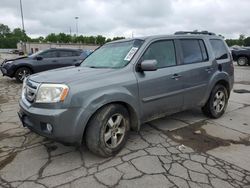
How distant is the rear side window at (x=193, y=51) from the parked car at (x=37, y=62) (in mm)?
6960

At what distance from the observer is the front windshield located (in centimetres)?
437

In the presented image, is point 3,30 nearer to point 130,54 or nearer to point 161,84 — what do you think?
point 130,54

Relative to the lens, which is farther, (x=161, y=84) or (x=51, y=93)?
(x=161, y=84)

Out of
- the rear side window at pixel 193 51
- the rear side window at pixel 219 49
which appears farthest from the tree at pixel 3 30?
the rear side window at pixel 193 51

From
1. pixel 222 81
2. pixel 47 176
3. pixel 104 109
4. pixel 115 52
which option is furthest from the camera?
pixel 222 81

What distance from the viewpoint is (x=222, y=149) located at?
4.26 metres

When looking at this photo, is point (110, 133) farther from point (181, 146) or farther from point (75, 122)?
point (181, 146)

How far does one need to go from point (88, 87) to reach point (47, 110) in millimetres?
604

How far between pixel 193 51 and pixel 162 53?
0.89 meters

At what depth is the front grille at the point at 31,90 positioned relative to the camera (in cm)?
378

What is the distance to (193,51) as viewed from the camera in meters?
5.27

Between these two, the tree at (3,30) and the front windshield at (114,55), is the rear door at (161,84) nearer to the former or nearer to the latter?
the front windshield at (114,55)

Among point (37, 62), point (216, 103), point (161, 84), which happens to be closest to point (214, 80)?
point (216, 103)

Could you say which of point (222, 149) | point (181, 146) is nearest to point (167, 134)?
point (181, 146)
